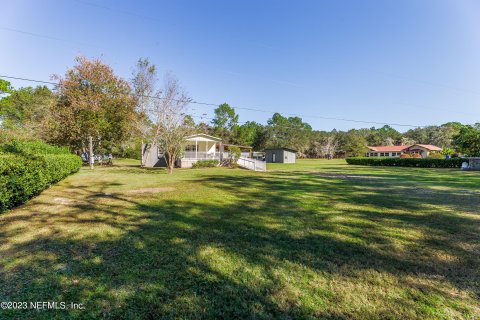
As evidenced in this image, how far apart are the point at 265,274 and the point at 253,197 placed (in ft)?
16.4

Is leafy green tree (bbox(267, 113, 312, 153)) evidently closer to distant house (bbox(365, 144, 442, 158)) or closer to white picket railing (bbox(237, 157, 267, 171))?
distant house (bbox(365, 144, 442, 158))

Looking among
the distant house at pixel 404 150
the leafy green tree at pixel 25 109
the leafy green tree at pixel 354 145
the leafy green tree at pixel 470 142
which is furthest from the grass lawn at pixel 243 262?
the distant house at pixel 404 150

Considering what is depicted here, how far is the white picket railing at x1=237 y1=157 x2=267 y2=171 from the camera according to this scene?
2272 cm

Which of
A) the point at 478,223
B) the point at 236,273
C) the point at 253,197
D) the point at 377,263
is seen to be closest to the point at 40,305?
the point at 236,273

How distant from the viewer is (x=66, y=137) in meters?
21.7

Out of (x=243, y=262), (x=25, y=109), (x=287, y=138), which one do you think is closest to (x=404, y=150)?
(x=287, y=138)

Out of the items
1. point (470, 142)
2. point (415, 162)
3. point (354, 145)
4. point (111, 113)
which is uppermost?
point (111, 113)

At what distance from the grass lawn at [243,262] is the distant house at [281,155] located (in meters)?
35.7

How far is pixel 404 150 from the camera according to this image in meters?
57.6

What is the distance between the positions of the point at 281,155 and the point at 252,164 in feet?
→ 65.4

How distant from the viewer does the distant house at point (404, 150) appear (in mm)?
54344

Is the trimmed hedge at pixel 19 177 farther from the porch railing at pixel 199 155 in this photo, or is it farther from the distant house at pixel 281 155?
the distant house at pixel 281 155

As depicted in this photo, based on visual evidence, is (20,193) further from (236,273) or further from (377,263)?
(377,263)

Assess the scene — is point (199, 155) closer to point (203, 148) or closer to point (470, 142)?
A: point (203, 148)
